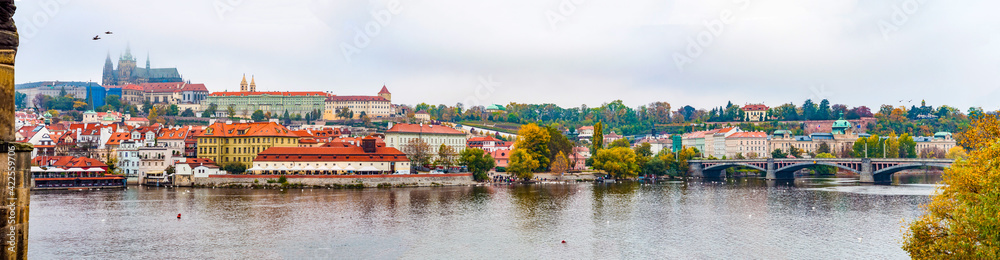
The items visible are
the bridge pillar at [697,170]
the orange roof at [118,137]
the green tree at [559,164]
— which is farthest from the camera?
the bridge pillar at [697,170]

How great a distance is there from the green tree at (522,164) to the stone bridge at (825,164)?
24.8 m

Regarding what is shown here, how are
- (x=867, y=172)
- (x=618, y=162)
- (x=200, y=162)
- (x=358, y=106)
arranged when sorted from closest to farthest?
(x=200, y=162), (x=867, y=172), (x=618, y=162), (x=358, y=106)

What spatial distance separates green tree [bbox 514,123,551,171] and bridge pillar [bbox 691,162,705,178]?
21.6m

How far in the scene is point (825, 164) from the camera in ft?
254

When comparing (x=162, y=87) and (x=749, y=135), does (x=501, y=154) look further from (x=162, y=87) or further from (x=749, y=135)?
(x=162, y=87)

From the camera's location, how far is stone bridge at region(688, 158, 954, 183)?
227 ft

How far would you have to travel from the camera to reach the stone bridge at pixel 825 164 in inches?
2724

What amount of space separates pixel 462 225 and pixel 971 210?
23.3 m

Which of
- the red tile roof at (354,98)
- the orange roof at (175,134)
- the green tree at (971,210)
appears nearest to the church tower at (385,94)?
the red tile roof at (354,98)

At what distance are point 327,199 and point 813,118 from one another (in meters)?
132

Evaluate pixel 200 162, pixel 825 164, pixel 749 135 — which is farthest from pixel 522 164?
pixel 749 135

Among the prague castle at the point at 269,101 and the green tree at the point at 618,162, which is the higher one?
the prague castle at the point at 269,101

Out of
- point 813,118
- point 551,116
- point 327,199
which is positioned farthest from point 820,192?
point 551,116

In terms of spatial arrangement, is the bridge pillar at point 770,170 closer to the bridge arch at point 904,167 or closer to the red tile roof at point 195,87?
the bridge arch at point 904,167
